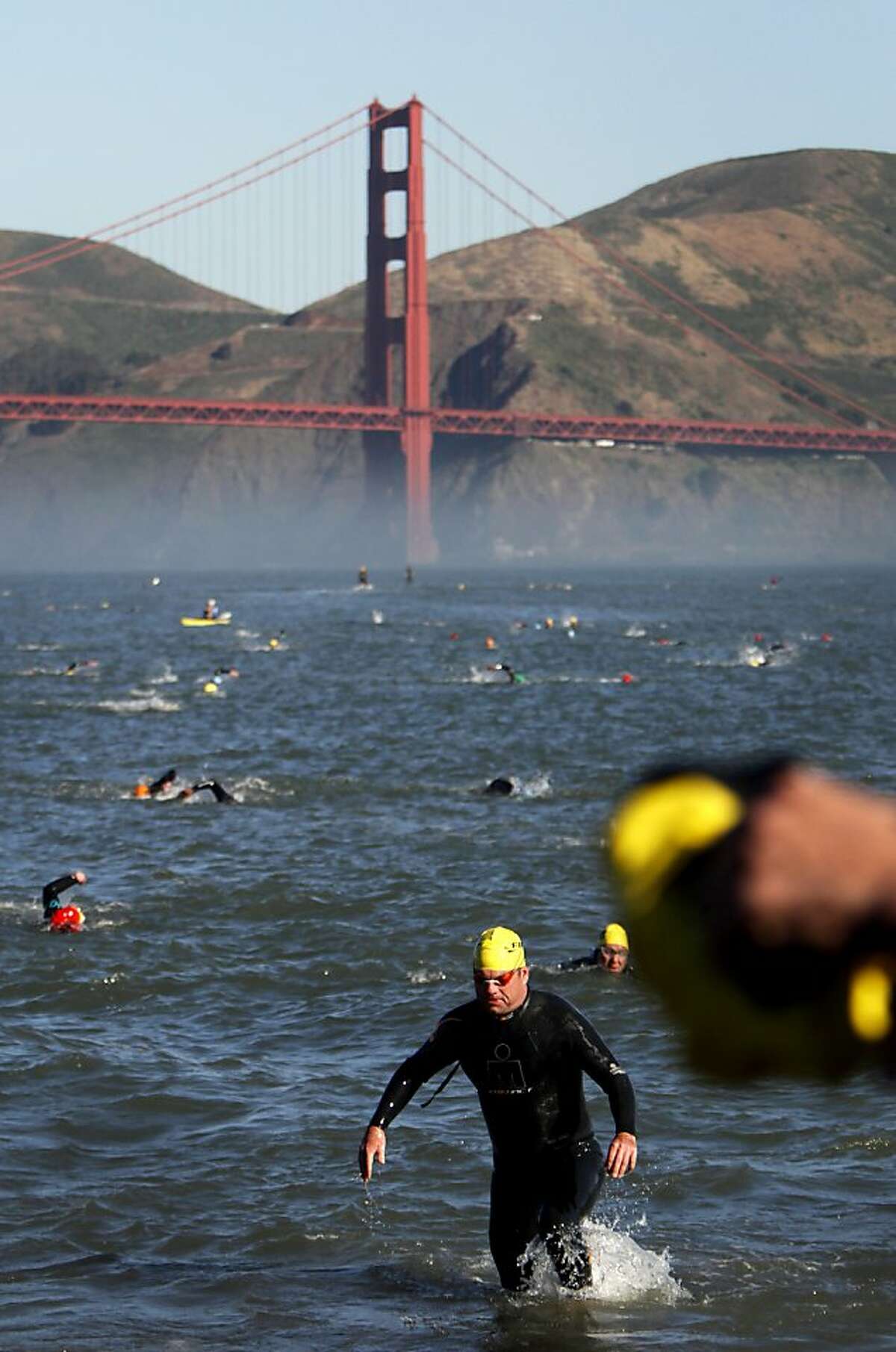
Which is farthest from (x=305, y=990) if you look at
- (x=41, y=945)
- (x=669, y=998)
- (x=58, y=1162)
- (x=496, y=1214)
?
(x=669, y=998)

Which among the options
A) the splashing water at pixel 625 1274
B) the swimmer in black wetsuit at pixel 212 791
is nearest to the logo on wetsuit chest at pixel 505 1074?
the splashing water at pixel 625 1274

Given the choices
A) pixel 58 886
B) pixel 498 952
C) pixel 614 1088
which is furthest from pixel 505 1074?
pixel 58 886

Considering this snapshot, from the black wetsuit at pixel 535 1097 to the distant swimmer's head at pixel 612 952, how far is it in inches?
368

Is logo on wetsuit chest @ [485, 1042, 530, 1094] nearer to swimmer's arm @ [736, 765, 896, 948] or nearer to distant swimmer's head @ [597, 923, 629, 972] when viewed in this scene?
swimmer's arm @ [736, 765, 896, 948]

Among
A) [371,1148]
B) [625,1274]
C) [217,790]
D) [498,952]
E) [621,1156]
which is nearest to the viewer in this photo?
[498,952]

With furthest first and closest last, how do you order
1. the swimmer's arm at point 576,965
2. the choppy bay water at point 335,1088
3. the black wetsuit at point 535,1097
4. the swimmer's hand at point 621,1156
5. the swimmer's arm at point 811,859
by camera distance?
the swimmer's arm at point 576,965, the choppy bay water at point 335,1088, the black wetsuit at point 535,1097, the swimmer's hand at point 621,1156, the swimmer's arm at point 811,859

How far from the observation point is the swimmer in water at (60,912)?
75.8 feet

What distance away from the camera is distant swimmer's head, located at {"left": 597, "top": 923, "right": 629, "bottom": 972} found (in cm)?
2009

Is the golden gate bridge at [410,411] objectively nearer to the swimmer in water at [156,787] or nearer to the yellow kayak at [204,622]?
the yellow kayak at [204,622]

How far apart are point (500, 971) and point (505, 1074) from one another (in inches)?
28.1

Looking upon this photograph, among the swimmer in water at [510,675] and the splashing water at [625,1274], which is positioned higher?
the swimmer in water at [510,675]

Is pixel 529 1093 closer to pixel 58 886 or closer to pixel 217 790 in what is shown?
pixel 58 886

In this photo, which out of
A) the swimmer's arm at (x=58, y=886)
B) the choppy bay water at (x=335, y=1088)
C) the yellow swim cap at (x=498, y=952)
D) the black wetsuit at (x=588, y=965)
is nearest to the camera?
the yellow swim cap at (x=498, y=952)

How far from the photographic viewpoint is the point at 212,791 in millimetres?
35781
